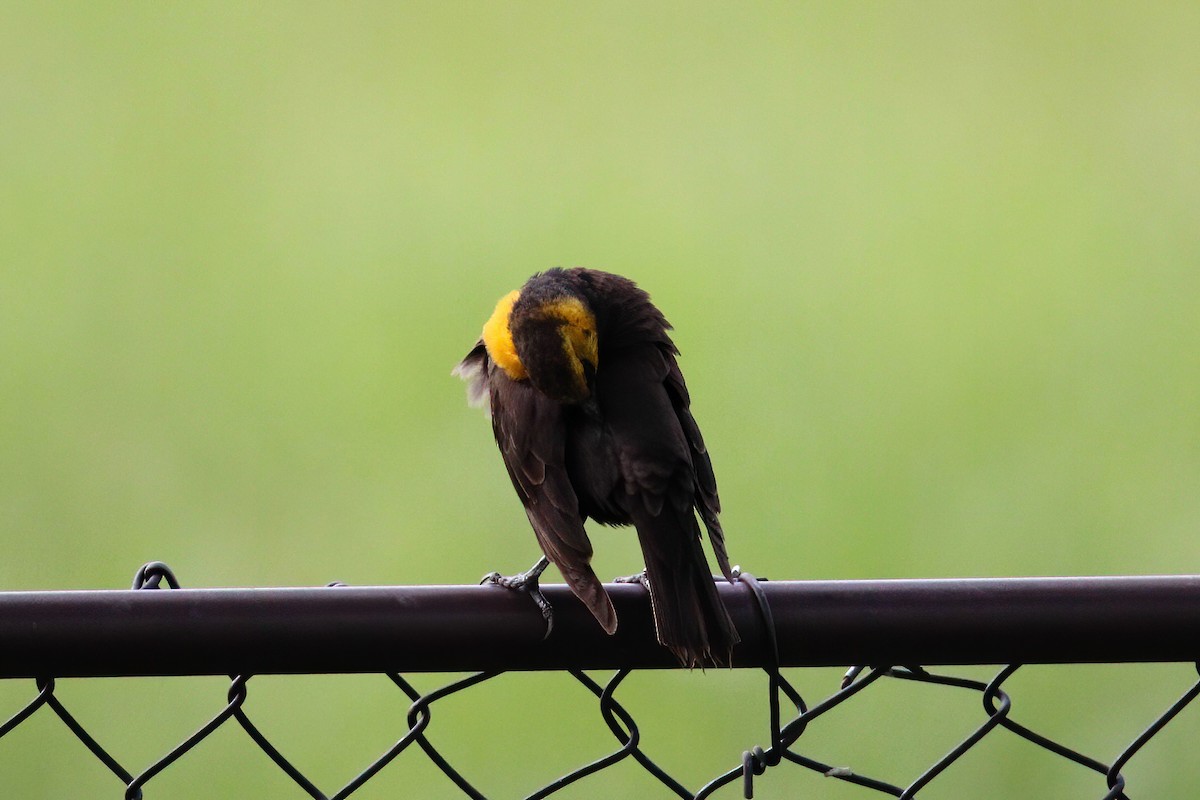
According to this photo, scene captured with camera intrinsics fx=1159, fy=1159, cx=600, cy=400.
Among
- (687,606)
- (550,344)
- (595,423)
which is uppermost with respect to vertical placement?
(550,344)

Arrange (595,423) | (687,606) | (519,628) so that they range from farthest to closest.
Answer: (595,423)
(687,606)
(519,628)

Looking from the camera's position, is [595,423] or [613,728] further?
[595,423]

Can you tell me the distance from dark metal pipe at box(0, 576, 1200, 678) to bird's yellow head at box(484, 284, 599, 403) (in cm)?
88

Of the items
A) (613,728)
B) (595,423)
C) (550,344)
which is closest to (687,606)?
(613,728)

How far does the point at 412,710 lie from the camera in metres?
1.32

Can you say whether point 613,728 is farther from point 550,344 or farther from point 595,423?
point 550,344

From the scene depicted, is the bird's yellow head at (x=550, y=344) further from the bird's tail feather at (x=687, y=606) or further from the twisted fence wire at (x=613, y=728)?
the twisted fence wire at (x=613, y=728)

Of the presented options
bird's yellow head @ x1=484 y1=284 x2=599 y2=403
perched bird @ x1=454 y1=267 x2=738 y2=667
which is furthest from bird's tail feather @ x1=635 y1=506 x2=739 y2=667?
bird's yellow head @ x1=484 y1=284 x2=599 y2=403

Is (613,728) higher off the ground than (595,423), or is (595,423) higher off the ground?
(595,423)

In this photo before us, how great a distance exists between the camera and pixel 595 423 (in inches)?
84.6

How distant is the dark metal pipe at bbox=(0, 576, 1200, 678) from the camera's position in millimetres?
1163

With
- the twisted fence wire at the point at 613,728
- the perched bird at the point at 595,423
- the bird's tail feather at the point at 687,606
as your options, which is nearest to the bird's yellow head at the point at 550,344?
the perched bird at the point at 595,423

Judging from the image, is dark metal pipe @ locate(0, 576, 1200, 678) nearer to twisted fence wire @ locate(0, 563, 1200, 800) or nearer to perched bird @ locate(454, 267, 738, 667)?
twisted fence wire @ locate(0, 563, 1200, 800)

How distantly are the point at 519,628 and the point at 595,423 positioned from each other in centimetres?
95
